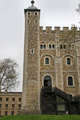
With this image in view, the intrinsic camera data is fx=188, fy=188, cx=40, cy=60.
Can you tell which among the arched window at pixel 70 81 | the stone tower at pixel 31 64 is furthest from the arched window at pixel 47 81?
the arched window at pixel 70 81

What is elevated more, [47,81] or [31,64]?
[31,64]

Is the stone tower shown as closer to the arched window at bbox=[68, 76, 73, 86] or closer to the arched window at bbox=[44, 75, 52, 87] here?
the arched window at bbox=[44, 75, 52, 87]

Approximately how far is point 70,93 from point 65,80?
2.19 m

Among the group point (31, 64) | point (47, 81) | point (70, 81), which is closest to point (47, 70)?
point (47, 81)

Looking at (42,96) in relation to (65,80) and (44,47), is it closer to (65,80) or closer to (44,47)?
(65,80)

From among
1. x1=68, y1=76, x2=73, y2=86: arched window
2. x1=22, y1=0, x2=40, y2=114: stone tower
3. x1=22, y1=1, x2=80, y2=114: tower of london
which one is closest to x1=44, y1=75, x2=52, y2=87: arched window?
x1=22, y1=1, x2=80, y2=114: tower of london

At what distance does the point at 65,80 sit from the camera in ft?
98.7

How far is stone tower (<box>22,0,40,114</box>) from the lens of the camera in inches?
1097

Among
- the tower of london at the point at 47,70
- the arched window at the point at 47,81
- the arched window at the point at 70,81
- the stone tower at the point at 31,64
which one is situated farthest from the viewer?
the arched window at the point at 70,81

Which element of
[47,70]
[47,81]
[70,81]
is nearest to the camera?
[47,81]

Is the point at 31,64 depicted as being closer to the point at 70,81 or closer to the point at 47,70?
the point at 47,70

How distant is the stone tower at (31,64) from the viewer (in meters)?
27.9

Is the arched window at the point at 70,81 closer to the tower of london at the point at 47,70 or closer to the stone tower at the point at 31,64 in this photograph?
the tower of london at the point at 47,70

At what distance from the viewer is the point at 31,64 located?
3006 centimetres
